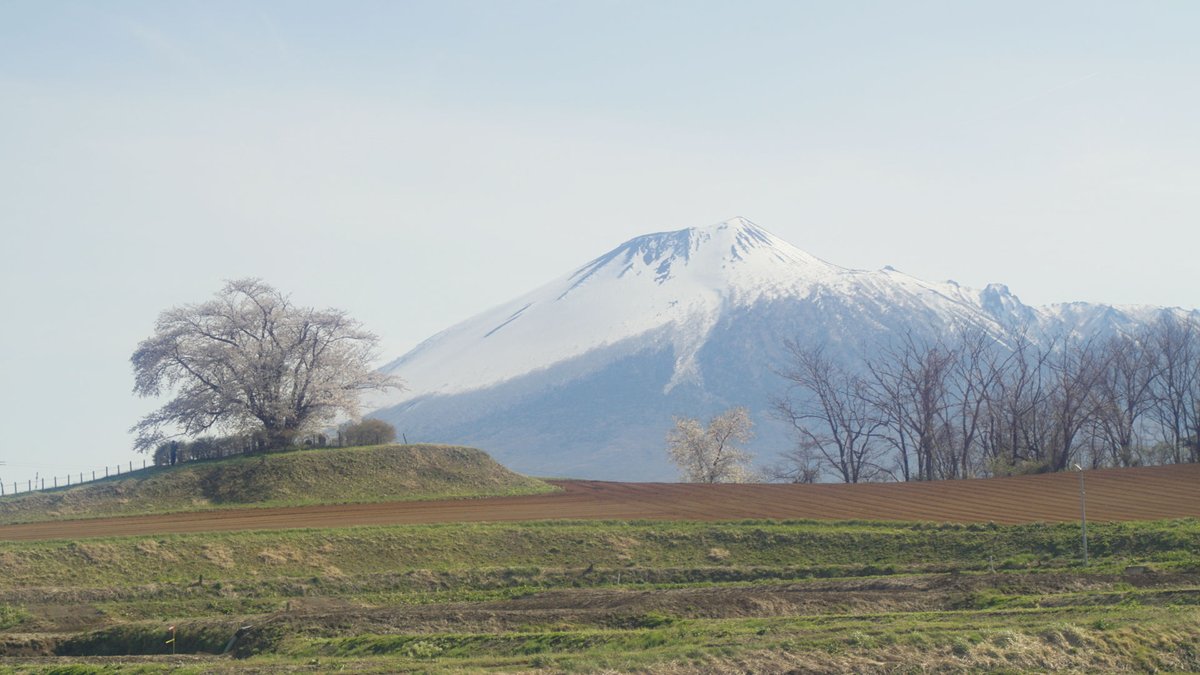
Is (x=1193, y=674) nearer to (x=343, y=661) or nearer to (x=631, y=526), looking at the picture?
(x=343, y=661)

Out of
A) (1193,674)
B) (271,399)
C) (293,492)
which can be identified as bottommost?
(1193,674)

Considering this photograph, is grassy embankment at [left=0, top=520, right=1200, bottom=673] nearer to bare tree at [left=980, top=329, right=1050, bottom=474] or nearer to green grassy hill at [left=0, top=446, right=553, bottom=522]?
green grassy hill at [left=0, top=446, right=553, bottom=522]

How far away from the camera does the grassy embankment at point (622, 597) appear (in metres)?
27.2

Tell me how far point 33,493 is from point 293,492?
13873mm

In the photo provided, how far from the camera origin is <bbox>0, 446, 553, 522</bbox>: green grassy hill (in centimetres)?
5750

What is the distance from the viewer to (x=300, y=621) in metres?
32.7

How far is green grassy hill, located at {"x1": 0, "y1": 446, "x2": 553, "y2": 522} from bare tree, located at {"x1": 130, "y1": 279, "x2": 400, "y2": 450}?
4.36m

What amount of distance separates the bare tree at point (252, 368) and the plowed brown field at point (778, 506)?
1385 cm

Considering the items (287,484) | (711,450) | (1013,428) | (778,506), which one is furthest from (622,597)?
(711,450)

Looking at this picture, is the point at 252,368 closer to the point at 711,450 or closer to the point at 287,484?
the point at 287,484

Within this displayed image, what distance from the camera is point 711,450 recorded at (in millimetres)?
89375

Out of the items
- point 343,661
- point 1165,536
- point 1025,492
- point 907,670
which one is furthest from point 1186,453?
point 343,661

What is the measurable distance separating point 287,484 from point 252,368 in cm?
1123

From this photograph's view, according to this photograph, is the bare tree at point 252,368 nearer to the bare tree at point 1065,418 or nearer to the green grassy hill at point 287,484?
the green grassy hill at point 287,484
